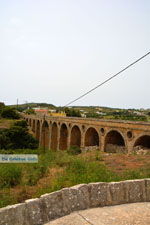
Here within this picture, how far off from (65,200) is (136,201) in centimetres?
106

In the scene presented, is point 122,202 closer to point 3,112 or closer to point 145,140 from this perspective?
point 145,140

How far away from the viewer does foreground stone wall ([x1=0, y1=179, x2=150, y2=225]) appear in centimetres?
236

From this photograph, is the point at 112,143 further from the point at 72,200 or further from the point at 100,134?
the point at 72,200

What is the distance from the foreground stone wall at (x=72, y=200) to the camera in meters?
2.36

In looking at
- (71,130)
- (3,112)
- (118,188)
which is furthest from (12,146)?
(3,112)

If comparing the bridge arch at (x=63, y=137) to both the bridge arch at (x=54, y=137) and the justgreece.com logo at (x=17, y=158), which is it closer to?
the bridge arch at (x=54, y=137)

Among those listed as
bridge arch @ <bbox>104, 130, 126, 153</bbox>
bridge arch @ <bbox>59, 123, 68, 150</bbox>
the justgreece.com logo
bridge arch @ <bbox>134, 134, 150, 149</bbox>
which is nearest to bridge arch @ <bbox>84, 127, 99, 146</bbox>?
bridge arch @ <bbox>104, 130, 126, 153</bbox>

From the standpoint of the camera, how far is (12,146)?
24.7 m

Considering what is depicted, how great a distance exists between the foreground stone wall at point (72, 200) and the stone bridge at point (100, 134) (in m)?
7.40

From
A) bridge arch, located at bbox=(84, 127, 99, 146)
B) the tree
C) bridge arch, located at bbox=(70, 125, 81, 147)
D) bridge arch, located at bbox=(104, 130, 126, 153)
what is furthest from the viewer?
the tree

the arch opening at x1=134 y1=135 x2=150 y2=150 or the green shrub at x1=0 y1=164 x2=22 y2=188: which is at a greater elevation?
the green shrub at x1=0 y1=164 x2=22 y2=188

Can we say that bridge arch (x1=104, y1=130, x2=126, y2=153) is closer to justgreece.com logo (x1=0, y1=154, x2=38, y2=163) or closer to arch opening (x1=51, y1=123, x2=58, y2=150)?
arch opening (x1=51, y1=123, x2=58, y2=150)

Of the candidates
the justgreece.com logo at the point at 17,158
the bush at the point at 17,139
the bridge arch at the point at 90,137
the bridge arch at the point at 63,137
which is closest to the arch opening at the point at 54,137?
the bridge arch at the point at 63,137

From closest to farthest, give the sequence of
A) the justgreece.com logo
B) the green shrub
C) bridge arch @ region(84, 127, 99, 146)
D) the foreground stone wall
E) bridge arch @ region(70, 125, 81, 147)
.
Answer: the foreground stone wall, the justgreece.com logo, the green shrub, bridge arch @ region(84, 127, 99, 146), bridge arch @ region(70, 125, 81, 147)
